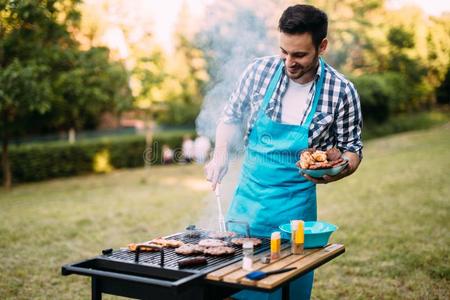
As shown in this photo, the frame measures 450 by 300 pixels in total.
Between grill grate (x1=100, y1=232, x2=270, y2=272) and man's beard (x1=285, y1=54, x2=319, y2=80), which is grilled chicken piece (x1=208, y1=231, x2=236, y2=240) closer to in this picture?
grill grate (x1=100, y1=232, x2=270, y2=272)

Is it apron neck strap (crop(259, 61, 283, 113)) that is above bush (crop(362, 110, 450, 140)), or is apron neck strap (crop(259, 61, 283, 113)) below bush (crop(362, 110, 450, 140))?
above

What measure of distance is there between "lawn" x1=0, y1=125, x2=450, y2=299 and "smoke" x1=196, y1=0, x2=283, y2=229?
268mm

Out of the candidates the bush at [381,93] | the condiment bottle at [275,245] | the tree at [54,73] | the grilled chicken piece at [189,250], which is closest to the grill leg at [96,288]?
the grilled chicken piece at [189,250]

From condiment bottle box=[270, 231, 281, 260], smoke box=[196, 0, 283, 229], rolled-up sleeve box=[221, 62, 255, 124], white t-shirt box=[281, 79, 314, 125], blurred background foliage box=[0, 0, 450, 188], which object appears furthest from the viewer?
blurred background foliage box=[0, 0, 450, 188]

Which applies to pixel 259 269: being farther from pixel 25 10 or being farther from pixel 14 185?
pixel 14 185

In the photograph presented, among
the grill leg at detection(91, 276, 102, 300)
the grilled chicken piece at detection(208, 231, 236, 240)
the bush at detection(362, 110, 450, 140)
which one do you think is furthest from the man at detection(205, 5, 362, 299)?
the bush at detection(362, 110, 450, 140)

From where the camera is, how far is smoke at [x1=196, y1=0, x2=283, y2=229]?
424cm

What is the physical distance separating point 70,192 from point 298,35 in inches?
393

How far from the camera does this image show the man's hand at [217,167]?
9.11 feet

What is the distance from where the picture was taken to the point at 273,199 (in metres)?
2.67

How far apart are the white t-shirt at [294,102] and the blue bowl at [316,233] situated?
58cm

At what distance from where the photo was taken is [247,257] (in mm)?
2205

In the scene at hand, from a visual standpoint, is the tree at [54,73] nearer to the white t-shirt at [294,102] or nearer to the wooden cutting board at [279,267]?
the white t-shirt at [294,102]

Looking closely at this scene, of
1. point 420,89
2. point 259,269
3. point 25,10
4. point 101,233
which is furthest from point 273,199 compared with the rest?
point 420,89
